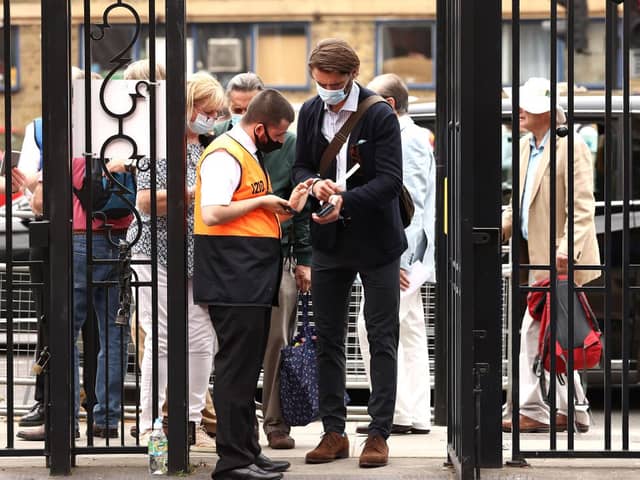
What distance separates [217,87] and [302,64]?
54.6 feet

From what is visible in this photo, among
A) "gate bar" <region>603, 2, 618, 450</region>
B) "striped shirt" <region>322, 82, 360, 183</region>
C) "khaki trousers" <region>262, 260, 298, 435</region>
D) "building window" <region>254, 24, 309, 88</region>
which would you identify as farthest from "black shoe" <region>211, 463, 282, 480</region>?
"building window" <region>254, 24, 309, 88</region>

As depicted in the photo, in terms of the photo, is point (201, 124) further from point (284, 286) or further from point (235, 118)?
point (284, 286)

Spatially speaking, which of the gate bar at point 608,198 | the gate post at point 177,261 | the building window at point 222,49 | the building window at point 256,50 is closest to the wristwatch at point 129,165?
the gate post at point 177,261

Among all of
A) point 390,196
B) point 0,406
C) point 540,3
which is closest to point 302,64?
point 540,3

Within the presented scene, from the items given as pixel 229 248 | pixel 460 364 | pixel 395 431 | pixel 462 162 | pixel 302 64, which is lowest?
pixel 395 431

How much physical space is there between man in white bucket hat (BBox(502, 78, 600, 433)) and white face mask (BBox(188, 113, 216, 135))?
1.65 meters

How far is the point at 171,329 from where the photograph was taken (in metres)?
5.61

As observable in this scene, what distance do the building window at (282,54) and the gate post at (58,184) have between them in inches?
676

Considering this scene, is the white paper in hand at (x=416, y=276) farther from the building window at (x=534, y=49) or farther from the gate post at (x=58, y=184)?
the building window at (x=534, y=49)

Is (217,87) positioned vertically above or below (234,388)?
above

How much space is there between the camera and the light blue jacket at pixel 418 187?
6969 millimetres

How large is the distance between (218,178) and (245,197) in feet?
0.52

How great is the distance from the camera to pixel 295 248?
6.55 m

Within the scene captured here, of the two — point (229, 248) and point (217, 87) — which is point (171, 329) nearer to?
point (229, 248)
